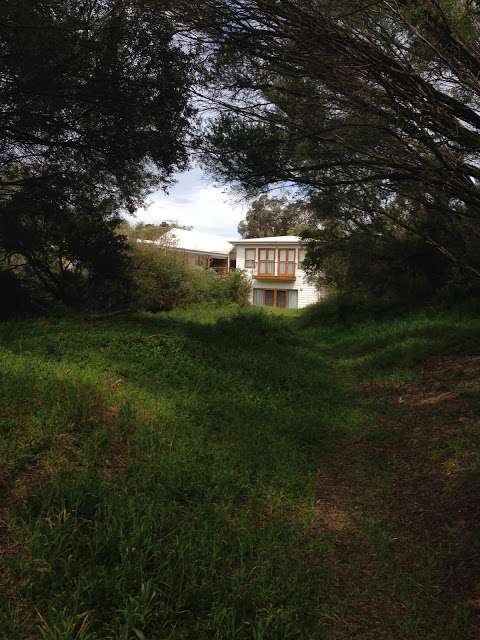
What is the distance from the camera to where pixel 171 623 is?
2619 millimetres

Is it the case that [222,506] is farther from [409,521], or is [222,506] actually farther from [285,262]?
[285,262]

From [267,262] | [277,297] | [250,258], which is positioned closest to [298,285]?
[277,297]

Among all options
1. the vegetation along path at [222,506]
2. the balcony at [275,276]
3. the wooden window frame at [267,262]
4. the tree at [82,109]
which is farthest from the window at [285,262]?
the vegetation along path at [222,506]

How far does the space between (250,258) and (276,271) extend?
7.49 ft

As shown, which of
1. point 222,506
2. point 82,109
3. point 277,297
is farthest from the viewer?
point 277,297

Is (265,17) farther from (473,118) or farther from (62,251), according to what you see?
(62,251)

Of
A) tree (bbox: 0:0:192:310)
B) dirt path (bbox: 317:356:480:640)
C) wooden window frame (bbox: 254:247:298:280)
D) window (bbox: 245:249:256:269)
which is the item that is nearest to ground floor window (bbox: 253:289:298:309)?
wooden window frame (bbox: 254:247:298:280)

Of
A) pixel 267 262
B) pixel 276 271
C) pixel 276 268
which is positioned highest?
pixel 267 262

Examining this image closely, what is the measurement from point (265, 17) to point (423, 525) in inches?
243

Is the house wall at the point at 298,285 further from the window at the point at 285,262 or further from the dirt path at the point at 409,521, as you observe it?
the dirt path at the point at 409,521

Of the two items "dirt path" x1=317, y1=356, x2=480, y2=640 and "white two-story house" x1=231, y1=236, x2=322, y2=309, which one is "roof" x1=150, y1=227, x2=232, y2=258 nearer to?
"white two-story house" x1=231, y1=236, x2=322, y2=309

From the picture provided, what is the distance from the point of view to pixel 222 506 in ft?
12.3

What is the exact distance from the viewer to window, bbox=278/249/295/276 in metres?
40.7

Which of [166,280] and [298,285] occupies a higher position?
[166,280]
